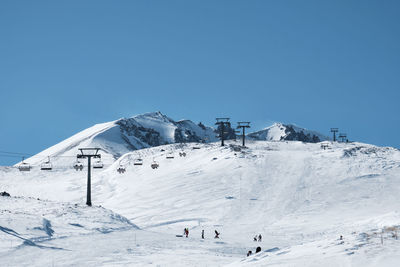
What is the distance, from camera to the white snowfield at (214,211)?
23142 mm

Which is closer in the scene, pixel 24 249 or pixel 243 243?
pixel 24 249

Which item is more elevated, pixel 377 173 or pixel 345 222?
pixel 377 173

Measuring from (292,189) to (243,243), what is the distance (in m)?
26.8

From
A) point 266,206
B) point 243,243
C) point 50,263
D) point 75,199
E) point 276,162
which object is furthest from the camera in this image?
point 276,162

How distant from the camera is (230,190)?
5931cm

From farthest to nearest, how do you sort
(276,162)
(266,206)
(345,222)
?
(276,162), (266,206), (345,222)

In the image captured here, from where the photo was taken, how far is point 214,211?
2021 inches

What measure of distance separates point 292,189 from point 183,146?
128 feet

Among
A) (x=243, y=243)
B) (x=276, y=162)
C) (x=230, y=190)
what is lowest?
(x=243, y=243)

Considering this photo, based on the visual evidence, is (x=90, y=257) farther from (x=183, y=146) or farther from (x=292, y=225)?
(x=183, y=146)

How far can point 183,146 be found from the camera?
311 feet

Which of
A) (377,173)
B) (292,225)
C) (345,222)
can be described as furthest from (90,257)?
(377,173)

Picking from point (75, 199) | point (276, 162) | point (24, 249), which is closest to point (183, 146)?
point (276, 162)

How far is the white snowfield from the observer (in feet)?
75.9
